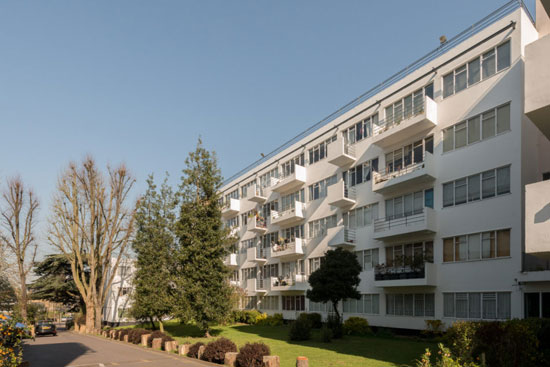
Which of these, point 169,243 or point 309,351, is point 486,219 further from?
point 169,243

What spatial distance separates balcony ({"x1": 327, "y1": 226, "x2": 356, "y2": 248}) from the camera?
1262 inches

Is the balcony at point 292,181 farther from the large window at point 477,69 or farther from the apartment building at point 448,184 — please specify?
the large window at point 477,69

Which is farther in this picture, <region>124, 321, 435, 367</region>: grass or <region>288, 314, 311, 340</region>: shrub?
<region>288, 314, 311, 340</region>: shrub

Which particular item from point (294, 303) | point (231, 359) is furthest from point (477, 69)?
point (294, 303)

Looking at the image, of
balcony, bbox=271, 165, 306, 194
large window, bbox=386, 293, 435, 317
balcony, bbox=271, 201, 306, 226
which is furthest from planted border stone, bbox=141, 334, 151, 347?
balcony, bbox=271, 165, 306, 194

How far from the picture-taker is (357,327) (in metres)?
28.9

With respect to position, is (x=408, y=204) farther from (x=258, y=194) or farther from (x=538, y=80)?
(x=258, y=194)

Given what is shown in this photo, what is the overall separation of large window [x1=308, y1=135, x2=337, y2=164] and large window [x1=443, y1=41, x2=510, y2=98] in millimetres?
12060

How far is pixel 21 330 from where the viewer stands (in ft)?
44.1

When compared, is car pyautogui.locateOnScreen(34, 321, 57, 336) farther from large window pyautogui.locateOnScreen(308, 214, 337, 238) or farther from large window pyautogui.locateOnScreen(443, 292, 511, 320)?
large window pyautogui.locateOnScreen(443, 292, 511, 320)

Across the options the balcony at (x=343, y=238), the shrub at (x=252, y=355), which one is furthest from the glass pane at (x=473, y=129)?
the shrub at (x=252, y=355)

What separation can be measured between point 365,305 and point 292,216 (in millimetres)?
11096

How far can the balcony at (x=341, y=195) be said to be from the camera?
32219 mm

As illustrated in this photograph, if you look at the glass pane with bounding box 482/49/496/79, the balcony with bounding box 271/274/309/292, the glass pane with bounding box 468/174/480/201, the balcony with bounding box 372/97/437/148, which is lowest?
the balcony with bounding box 271/274/309/292
